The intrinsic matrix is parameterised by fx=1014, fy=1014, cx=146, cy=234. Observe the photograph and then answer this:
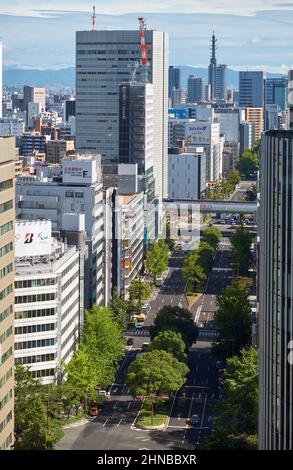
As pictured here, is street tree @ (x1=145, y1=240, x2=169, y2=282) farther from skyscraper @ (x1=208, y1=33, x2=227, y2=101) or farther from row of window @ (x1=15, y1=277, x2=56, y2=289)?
skyscraper @ (x1=208, y1=33, x2=227, y2=101)

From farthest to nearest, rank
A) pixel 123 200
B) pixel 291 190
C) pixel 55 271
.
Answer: pixel 123 200 < pixel 55 271 < pixel 291 190

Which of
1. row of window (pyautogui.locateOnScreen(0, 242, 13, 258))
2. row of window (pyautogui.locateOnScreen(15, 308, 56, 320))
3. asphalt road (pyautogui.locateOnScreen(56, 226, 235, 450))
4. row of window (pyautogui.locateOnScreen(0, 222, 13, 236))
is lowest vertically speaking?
asphalt road (pyautogui.locateOnScreen(56, 226, 235, 450))

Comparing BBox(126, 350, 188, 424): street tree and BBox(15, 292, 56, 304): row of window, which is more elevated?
BBox(15, 292, 56, 304): row of window

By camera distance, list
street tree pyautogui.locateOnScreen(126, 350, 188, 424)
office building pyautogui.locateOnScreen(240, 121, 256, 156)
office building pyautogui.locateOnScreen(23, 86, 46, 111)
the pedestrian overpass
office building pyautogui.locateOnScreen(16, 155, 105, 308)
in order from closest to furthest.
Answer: street tree pyautogui.locateOnScreen(126, 350, 188, 424) < office building pyautogui.locateOnScreen(16, 155, 105, 308) < the pedestrian overpass < office building pyautogui.locateOnScreen(240, 121, 256, 156) < office building pyautogui.locateOnScreen(23, 86, 46, 111)

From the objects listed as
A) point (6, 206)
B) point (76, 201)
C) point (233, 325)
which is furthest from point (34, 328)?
point (76, 201)

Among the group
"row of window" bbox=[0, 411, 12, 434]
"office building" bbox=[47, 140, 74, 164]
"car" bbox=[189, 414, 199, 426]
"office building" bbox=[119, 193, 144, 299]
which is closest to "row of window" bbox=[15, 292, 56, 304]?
"car" bbox=[189, 414, 199, 426]

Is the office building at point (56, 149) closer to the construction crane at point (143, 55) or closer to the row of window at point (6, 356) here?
the construction crane at point (143, 55)

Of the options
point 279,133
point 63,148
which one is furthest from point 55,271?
point 63,148

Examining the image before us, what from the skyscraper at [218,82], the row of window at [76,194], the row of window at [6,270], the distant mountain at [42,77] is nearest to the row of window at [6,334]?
the row of window at [6,270]

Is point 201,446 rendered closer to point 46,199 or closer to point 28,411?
point 28,411
